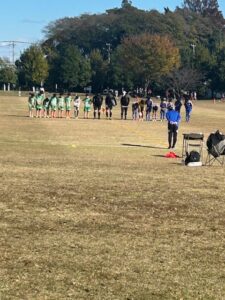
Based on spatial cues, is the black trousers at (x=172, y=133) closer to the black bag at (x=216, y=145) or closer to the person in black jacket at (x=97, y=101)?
the black bag at (x=216, y=145)

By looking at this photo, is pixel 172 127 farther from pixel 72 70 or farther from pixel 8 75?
pixel 8 75

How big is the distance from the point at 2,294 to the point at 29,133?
24.1 metres

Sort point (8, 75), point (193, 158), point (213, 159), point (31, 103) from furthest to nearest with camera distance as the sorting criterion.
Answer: point (8, 75) → point (31, 103) → point (213, 159) → point (193, 158)

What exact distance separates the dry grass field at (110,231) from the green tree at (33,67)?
103 m

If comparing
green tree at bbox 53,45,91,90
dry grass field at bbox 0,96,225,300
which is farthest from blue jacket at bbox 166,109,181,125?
green tree at bbox 53,45,91,90

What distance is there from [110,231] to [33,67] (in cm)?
11283

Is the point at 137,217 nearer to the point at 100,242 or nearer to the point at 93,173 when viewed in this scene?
the point at 100,242

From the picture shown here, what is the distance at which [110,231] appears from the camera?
30.1 ft

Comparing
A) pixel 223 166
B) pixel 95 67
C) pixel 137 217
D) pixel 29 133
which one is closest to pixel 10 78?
pixel 95 67

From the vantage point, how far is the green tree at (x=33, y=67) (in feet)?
393

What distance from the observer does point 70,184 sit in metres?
13.5

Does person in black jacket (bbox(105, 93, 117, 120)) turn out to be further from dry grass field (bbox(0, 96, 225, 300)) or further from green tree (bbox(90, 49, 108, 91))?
green tree (bbox(90, 49, 108, 91))

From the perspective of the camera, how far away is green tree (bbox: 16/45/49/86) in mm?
119812

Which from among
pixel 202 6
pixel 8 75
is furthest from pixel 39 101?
pixel 202 6
